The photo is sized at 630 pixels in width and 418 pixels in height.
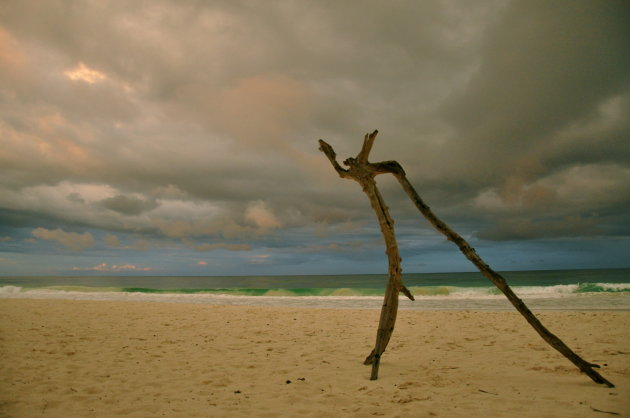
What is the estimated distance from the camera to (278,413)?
428 centimetres

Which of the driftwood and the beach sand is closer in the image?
the beach sand

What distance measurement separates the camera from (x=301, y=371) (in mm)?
6195

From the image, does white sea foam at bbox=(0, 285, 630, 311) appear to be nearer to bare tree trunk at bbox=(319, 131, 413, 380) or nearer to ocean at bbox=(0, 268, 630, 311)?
ocean at bbox=(0, 268, 630, 311)

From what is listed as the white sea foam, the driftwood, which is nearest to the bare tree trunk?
the driftwood

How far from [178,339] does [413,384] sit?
248 inches

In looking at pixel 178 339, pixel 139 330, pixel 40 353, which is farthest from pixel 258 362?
pixel 139 330

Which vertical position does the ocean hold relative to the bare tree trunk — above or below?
below

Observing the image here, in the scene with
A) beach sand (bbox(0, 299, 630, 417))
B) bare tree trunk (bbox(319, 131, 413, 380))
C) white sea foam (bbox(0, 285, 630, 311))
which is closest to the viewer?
beach sand (bbox(0, 299, 630, 417))

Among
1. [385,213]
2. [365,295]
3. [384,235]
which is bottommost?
[365,295]

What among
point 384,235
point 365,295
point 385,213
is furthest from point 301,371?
point 365,295

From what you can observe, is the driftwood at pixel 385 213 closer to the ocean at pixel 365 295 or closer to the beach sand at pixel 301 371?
the beach sand at pixel 301 371

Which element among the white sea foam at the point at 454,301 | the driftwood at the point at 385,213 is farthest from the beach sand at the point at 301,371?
the white sea foam at the point at 454,301

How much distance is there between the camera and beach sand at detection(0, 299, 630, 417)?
14.3 ft

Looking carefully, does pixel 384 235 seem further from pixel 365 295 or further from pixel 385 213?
pixel 365 295
